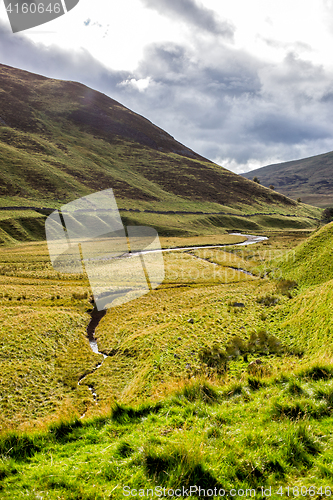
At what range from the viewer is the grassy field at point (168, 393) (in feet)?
12.7

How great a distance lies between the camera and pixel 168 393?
6.89 metres

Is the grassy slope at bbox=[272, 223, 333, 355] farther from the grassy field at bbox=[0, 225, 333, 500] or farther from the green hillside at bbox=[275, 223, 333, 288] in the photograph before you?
the grassy field at bbox=[0, 225, 333, 500]

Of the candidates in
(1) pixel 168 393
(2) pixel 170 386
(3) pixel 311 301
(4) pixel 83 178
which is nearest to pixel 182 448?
(1) pixel 168 393

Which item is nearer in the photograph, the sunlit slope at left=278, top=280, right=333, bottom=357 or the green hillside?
the sunlit slope at left=278, top=280, right=333, bottom=357

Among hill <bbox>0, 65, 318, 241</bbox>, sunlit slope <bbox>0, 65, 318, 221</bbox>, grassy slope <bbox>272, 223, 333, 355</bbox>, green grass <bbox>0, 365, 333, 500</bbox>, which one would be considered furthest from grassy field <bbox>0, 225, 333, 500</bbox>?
sunlit slope <bbox>0, 65, 318, 221</bbox>

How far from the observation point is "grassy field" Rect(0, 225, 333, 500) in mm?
3859

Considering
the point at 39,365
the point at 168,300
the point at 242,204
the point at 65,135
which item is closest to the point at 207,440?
the point at 39,365

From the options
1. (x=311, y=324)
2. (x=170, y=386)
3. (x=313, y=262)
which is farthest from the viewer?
(x=313, y=262)

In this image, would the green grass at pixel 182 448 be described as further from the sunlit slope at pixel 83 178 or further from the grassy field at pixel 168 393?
the sunlit slope at pixel 83 178

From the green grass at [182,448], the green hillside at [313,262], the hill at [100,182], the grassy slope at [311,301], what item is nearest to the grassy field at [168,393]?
the green grass at [182,448]

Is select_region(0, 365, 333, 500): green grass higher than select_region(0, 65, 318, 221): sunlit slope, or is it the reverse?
select_region(0, 65, 318, 221): sunlit slope

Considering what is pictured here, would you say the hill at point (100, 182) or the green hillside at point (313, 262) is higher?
the hill at point (100, 182)

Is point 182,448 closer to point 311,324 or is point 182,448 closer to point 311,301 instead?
point 311,324

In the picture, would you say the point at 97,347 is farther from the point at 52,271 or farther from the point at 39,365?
the point at 52,271
